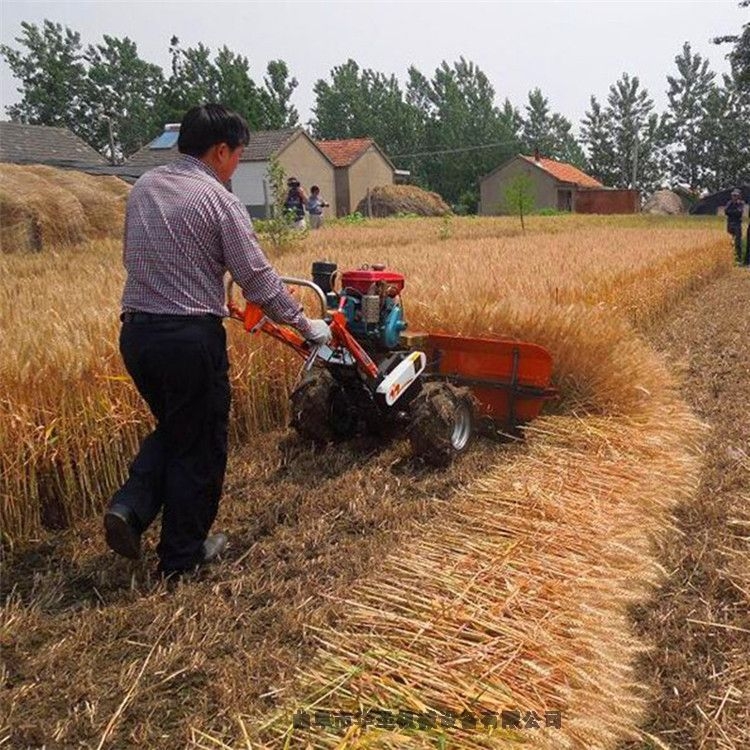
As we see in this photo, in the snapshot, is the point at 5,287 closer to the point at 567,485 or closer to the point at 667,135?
the point at 567,485

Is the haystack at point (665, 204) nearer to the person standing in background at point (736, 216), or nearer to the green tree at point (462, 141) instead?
the green tree at point (462, 141)

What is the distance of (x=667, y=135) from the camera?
79.6 meters

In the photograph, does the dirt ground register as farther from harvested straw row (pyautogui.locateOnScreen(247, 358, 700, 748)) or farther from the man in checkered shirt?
the man in checkered shirt

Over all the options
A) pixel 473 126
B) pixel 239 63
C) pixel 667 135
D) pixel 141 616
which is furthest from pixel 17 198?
pixel 667 135

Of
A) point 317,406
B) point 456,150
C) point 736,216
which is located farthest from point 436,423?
point 456,150

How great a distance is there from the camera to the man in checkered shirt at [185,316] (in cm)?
293

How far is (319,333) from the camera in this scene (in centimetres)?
338

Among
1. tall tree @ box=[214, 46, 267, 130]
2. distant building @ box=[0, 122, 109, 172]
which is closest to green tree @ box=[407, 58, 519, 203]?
tall tree @ box=[214, 46, 267, 130]

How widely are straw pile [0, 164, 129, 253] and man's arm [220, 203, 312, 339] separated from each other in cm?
777

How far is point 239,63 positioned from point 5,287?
57312 millimetres

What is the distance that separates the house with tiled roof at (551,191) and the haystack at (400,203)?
11.7 meters

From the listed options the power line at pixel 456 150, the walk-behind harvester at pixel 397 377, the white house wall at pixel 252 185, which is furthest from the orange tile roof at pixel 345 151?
the walk-behind harvester at pixel 397 377

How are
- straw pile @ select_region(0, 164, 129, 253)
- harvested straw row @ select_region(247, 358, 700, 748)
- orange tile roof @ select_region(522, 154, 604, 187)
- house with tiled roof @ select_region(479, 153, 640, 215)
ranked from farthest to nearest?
orange tile roof @ select_region(522, 154, 604, 187) < house with tiled roof @ select_region(479, 153, 640, 215) < straw pile @ select_region(0, 164, 129, 253) < harvested straw row @ select_region(247, 358, 700, 748)

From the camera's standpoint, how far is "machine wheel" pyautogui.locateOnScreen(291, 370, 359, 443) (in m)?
4.38
